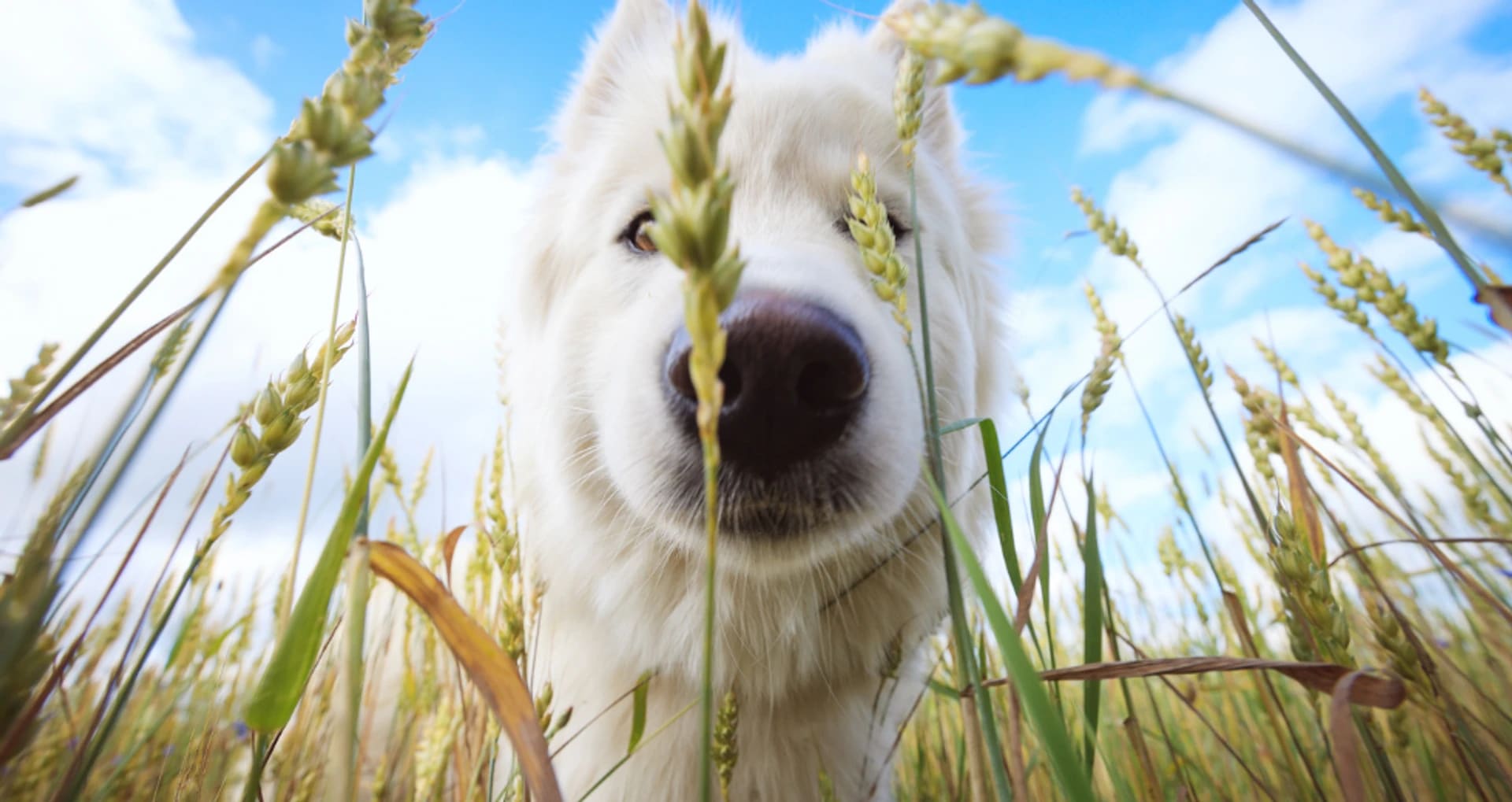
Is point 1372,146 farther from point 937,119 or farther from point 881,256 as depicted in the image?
point 937,119

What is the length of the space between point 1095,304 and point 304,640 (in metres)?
1.72

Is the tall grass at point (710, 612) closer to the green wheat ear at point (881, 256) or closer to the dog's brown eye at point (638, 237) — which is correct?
the green wheat ear at point (881, 256)

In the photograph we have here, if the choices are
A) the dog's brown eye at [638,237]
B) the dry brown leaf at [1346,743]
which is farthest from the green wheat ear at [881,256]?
the dog's brown eye at [638,237]

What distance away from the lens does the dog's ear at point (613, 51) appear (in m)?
2.75

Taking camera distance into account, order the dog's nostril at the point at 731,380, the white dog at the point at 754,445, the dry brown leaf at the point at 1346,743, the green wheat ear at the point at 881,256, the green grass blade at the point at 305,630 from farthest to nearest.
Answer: the white dog at the point at 754,445 → the dog's nostril at the point at 731,380 → the green wheat ear at the point at 881,256 → the dry brown leaf at the point at 1346,743 → the green grass blade at the point at 305,630

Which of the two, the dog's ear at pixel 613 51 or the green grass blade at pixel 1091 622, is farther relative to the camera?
the dog's ear at pixel 613 51

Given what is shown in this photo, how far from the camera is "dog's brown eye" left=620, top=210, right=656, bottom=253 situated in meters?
2.12

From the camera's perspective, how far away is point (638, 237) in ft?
7.06

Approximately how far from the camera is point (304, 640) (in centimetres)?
58

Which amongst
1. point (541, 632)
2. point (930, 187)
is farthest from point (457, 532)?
point (930, 187)

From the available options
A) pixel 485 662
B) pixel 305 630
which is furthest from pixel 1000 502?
pixel 305 630

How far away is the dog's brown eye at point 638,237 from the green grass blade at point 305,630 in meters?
1.58

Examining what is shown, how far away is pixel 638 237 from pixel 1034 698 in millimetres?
1788

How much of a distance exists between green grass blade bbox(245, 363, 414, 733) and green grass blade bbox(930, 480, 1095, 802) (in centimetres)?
55
